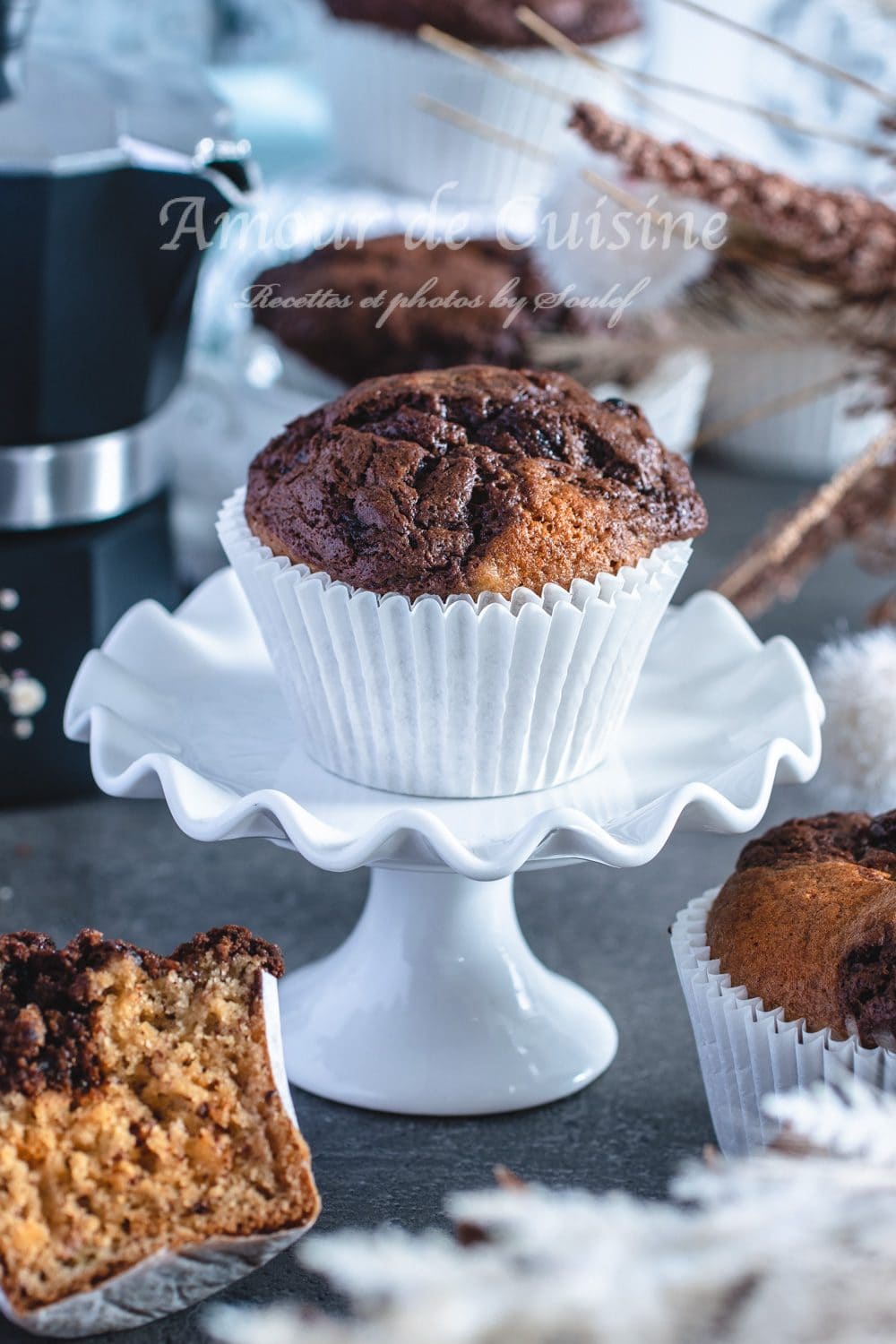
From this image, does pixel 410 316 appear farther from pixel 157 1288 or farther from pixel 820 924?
pixel 157 1288

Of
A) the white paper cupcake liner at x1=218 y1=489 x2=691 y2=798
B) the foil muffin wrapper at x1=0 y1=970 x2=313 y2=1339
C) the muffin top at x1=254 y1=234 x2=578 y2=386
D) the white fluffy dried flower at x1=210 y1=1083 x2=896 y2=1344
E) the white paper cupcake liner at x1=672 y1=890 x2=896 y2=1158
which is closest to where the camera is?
the white fluffy dried flower at x1=210 y1=1083 x2=896 y2=1344

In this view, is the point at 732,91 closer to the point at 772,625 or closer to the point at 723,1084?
the point at 772,625

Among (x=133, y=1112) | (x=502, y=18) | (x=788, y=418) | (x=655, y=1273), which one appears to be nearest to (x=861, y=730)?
(x=133, y=1112)

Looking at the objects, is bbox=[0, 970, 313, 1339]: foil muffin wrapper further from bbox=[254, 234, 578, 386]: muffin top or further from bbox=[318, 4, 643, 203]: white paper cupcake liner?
bbox=[318, 4, 643, 203]: white paper cupcake liner

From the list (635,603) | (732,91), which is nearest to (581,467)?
(635,603)

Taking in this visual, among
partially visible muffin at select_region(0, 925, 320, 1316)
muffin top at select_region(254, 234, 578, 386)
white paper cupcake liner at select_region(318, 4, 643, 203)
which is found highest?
white paper cupcake liner at select_region(318, 4, 643, 203)

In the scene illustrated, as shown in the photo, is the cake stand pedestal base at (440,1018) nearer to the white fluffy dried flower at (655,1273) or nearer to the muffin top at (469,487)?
the muffin top at (469,487)

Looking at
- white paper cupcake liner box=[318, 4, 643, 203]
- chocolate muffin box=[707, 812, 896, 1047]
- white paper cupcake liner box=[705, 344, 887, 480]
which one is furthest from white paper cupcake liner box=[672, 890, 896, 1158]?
white paper cupcake liner box=[318, 4, 643, 203]
